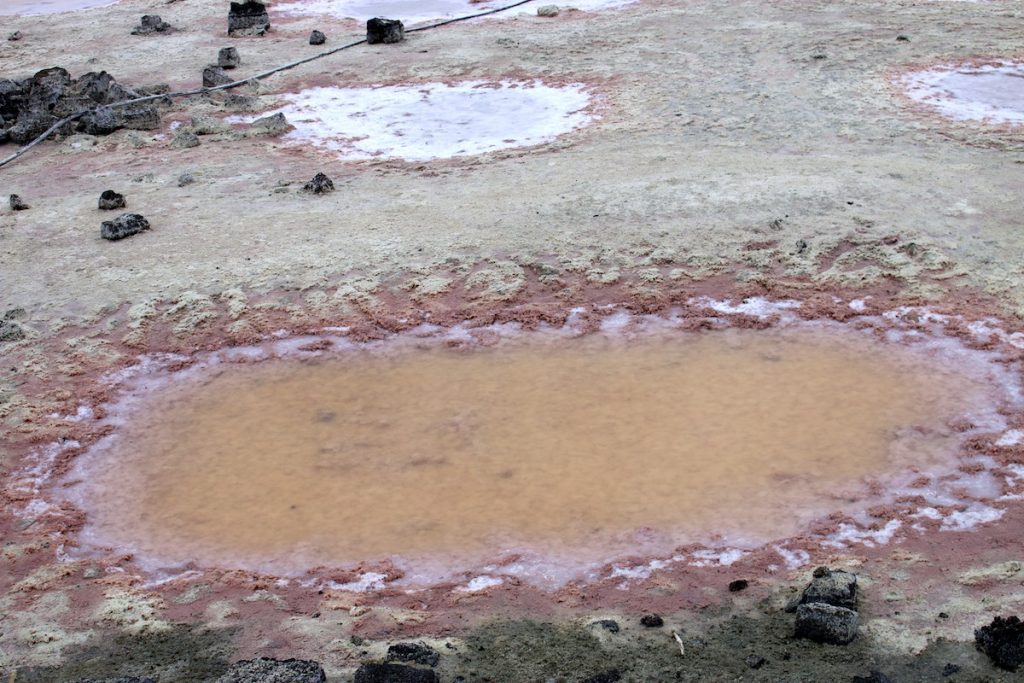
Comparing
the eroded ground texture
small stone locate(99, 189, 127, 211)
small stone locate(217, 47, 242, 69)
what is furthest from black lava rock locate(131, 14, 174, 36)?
small stone locate(99, 189, 127, 211)

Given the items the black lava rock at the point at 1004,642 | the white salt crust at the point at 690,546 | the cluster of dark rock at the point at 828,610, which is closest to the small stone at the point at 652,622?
the white salt crust at the point at 690,546

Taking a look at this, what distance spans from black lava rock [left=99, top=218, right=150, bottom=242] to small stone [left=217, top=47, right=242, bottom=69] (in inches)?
220

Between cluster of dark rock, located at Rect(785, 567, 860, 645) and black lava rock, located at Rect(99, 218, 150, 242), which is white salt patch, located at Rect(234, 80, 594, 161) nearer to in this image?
black lava rock, located at Rect(99, 218, 150, 242)

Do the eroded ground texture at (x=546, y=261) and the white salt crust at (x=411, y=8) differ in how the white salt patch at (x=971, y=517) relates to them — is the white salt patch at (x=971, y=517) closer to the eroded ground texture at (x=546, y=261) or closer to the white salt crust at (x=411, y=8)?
the eroded ground texture at (x=546, y=261)

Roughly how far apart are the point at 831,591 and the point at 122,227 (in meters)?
6.70

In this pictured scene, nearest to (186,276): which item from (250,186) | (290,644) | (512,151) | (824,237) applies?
(250,186)

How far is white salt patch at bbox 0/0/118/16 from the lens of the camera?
2016cm

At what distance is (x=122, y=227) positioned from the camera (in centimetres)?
→ 906

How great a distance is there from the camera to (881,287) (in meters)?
7.80

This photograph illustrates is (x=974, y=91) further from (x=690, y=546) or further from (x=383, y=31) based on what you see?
(x=690, y=546)

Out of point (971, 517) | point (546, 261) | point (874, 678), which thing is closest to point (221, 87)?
point (546, 261)

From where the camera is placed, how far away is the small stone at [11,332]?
25.4 feet

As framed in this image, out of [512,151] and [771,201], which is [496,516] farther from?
[512,151]

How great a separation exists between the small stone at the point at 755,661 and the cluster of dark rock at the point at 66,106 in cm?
989
